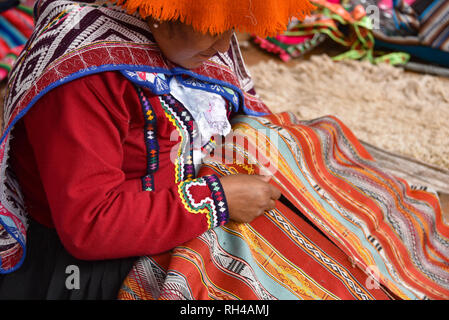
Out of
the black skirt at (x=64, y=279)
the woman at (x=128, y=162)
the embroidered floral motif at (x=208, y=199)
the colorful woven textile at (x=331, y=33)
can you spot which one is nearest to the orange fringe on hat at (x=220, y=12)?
the woman at (x=128, y=162)

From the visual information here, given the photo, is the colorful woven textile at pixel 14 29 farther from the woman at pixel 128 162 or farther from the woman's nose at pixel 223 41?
the woman's nose at pixel 223 41

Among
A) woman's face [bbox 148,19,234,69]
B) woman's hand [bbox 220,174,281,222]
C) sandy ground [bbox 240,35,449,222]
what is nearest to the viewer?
woman's face [bbox 148,19,234,69]

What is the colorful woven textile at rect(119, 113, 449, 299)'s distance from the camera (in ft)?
3.17

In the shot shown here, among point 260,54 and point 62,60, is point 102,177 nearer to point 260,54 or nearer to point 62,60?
point 62,60

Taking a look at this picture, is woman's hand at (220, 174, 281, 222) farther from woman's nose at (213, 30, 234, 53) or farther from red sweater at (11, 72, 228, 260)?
woman's nose at (213, 30, 234, 53)

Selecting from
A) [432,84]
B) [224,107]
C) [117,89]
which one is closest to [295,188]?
[224,107]

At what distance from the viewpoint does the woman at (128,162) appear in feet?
2.77

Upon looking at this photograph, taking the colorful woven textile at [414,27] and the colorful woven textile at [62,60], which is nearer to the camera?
the colorful woven textile at [62,60]

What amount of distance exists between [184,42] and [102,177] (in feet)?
1.09

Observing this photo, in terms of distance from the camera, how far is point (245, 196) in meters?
1.03

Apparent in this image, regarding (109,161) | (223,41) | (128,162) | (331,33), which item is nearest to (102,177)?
(109,161)

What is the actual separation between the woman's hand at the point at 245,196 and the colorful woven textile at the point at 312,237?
1.6 inches

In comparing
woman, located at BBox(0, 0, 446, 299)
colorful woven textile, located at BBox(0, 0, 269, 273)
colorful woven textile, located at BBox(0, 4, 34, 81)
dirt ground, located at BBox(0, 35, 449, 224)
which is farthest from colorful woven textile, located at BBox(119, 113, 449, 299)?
colorful woven textile, located at BBox(0, 4, 34, 81)
